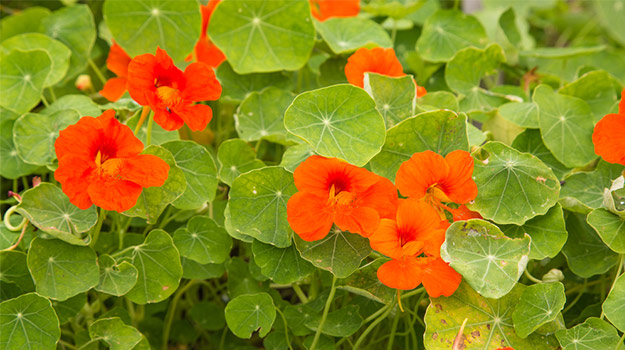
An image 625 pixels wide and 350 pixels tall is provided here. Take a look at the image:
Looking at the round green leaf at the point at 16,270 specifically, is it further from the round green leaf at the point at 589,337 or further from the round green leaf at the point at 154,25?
the round green leaf at the point at 589,337

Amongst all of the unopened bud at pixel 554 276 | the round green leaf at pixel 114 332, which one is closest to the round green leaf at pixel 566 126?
the unopened bud at pixel 554 276

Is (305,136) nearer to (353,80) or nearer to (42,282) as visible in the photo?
(353,80)

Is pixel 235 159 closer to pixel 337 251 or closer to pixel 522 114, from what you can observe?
pixel 337 251

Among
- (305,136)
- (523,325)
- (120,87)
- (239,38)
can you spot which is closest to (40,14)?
(120,87)

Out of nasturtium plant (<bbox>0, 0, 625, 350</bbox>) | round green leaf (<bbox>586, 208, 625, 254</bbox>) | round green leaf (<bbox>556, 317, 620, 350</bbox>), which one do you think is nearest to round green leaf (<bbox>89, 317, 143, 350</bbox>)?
nasturtium plant (<bbox>0, 0, 625, 350</bbox>)

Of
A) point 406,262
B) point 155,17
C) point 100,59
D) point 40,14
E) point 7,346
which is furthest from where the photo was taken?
point 100,59
